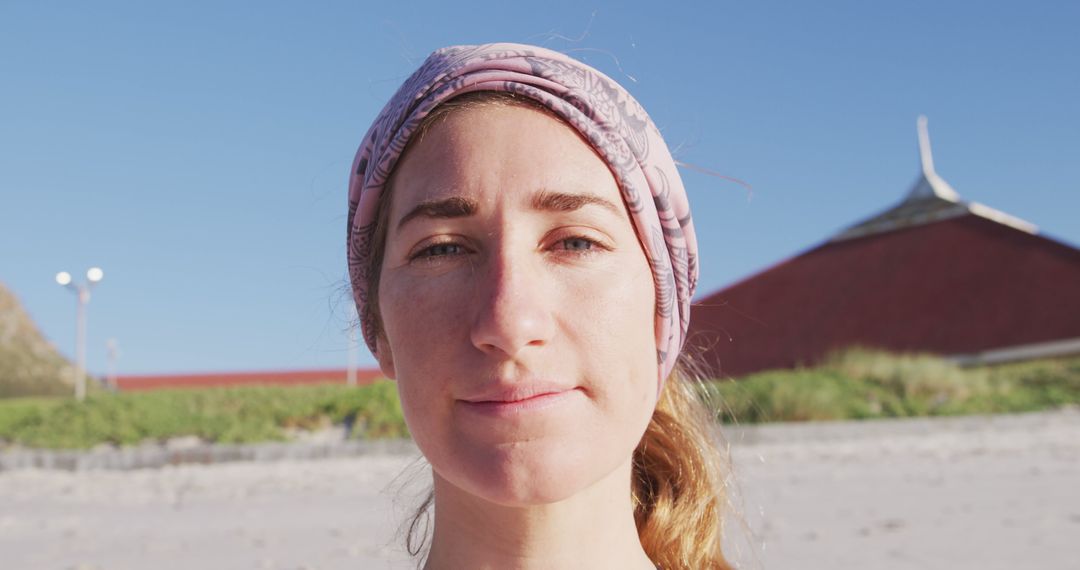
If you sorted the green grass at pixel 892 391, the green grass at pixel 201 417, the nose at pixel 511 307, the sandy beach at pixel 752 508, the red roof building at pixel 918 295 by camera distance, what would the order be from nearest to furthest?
the nose at pixel 511 307, the sandy beach at pixel 752 508, the green grass at pixel 201 417, the green grass at pixel 892 391, the red roof building at pixel 918 295

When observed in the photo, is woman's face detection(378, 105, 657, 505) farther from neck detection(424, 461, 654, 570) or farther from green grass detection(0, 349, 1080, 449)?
green grass detection(0, 349, 1080, 449)

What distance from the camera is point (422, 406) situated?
5.39 ft

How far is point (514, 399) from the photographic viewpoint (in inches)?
61.7

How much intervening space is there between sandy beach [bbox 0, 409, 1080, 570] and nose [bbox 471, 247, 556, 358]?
111cm

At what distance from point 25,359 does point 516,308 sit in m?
28.9

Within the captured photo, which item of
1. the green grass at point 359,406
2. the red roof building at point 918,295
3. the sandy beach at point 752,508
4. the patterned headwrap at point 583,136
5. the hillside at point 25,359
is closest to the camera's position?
the patterned headwrap at point 583,136

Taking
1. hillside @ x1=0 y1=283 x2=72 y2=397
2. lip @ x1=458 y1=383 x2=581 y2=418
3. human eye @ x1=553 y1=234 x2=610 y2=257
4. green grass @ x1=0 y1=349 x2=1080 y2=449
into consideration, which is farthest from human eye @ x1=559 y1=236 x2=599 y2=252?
hillside @ x1=0 y1=283 x2=72 y2=397

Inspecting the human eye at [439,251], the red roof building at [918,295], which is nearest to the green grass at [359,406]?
the red roof building at [918,295]

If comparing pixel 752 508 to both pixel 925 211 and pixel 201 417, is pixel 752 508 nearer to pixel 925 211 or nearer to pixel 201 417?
pixel 201 417

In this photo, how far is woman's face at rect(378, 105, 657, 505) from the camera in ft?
5.14

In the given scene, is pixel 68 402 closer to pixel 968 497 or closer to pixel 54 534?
pixel 54 534

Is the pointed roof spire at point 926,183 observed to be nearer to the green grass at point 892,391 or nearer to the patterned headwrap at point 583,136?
the green grass at point 892,391

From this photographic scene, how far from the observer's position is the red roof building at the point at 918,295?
824 inches

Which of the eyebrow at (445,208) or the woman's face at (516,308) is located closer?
the woman's face at (516,308)
